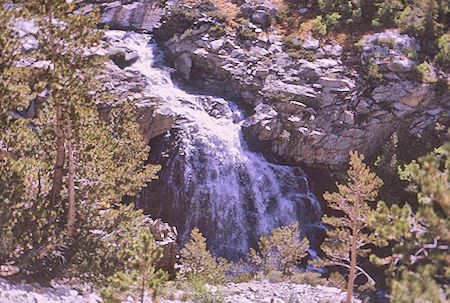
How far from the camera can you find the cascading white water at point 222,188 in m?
19.7

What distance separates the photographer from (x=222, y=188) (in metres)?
20.4

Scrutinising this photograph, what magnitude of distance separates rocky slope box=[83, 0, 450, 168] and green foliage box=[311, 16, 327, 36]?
745 mm

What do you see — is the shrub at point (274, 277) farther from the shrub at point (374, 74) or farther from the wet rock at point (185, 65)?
the wet rock at point (185, 65)

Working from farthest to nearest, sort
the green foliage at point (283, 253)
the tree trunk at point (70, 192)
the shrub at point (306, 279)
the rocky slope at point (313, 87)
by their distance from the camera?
the rocky slope at point (313, 87), the green foliage at point (283, 253), the shrub at point (306, 279), the tree trunk at point (70, 192)

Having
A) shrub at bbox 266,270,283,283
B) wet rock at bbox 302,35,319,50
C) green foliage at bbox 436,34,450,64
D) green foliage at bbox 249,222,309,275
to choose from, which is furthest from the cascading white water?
green foliage at bbox 436,34,450,64

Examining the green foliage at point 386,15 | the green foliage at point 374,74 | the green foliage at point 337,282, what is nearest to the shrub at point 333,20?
the green foliage at point 386,15

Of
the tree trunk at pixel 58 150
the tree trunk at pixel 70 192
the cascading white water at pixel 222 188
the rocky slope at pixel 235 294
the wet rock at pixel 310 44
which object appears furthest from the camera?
the wet rock at pixel 310 44

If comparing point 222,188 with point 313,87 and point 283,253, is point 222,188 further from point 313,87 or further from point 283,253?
point 313,87

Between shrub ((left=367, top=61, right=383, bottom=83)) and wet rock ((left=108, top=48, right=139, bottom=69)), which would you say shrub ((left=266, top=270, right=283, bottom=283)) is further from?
wet rock ((left=108, top=48, right=139, bottom=69))

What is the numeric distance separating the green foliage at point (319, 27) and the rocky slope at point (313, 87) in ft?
2.44

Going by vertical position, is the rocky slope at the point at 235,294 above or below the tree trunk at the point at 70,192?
below

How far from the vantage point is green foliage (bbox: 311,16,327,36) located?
83.4ft

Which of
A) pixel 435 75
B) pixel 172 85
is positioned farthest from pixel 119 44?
pixel 435 75

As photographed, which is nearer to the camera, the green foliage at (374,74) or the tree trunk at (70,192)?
the tree trunk at (70,192)
